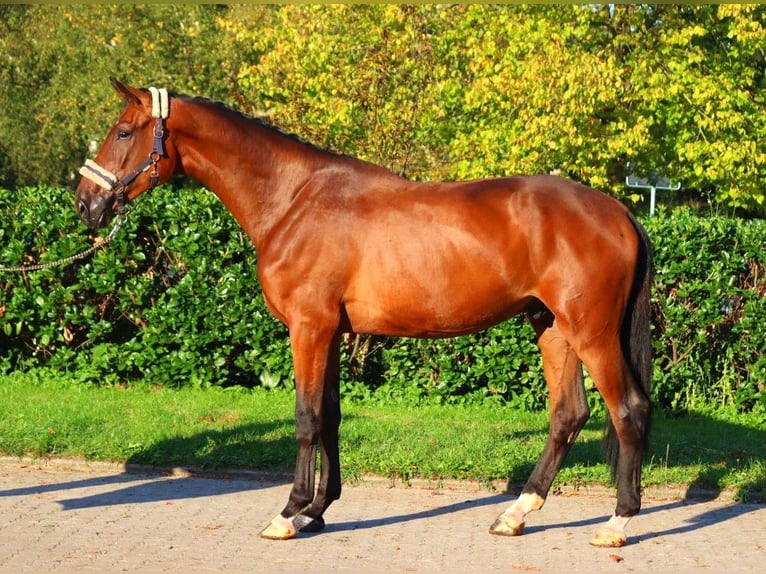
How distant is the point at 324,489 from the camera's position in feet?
21.7

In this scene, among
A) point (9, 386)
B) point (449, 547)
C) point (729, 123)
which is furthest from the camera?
point (729, 123)

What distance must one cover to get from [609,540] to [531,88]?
9.03 meters

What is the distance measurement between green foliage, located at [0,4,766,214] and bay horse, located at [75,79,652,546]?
522cm

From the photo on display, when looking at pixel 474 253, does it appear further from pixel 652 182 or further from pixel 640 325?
pixel 652 182

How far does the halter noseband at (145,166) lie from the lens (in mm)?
6500

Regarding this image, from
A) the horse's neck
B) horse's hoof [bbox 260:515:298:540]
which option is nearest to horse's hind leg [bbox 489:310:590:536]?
horse's hoof [bbox 260:515:298:540]

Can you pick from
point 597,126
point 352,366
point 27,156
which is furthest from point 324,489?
point 27,156

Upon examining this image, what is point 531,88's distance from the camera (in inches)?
560

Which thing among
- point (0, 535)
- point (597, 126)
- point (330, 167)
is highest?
point (597, 126)

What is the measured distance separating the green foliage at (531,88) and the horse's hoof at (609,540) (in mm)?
6384

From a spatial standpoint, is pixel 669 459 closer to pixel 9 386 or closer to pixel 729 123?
pixel 9 386

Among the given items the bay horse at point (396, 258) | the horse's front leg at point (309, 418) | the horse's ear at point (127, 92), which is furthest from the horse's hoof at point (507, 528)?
the horse's ear at point (127, 92)

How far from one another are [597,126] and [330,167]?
974 centimetres

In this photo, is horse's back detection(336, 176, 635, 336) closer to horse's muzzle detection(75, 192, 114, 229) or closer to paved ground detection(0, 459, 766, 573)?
paved ground detection(0, 459, 766, 573)
